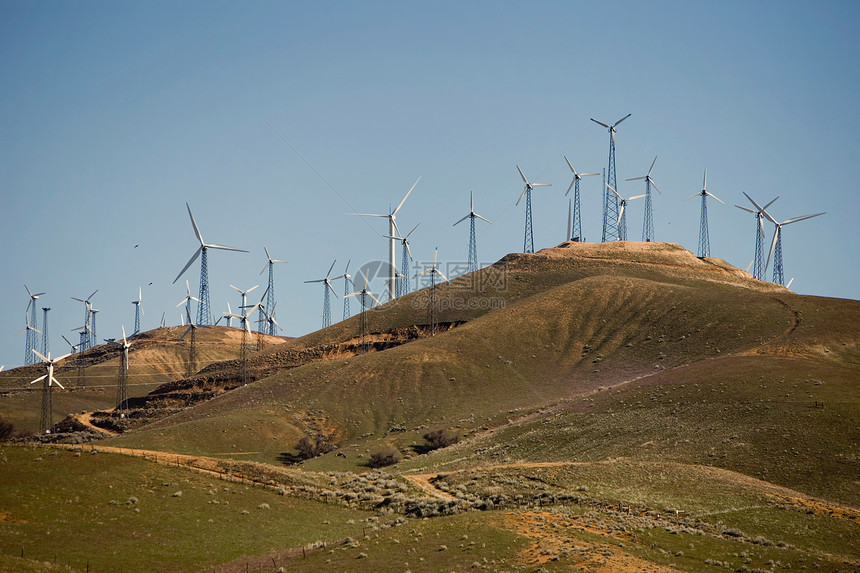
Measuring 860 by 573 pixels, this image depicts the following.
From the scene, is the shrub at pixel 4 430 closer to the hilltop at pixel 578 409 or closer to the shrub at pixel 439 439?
the hilltop at pixel 578 409

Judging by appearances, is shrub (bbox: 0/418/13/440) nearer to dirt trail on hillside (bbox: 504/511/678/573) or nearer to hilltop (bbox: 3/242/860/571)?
hilltop (bbox: 3/242/860/571)

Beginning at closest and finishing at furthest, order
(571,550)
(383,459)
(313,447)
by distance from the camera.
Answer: (571,550), (383,459), (313,447)

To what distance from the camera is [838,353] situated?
325 feet

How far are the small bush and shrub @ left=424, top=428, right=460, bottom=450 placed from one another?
5.98 meters

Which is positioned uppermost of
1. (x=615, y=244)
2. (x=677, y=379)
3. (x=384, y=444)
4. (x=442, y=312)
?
(x=615, y=244)

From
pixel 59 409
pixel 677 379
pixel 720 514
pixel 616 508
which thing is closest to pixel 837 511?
pixel 720 514

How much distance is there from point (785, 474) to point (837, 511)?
987 cm

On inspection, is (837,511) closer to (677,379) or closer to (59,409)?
(677,379)

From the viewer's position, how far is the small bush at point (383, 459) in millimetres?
86438

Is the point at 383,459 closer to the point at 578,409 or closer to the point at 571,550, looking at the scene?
the point at 578,409

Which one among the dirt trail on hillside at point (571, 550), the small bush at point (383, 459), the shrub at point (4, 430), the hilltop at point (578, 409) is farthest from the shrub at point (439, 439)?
the shrub at point (4, 430)

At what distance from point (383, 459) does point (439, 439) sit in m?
9.36

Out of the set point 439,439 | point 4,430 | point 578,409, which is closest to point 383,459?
point 439,439

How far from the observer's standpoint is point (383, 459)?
86875mm
